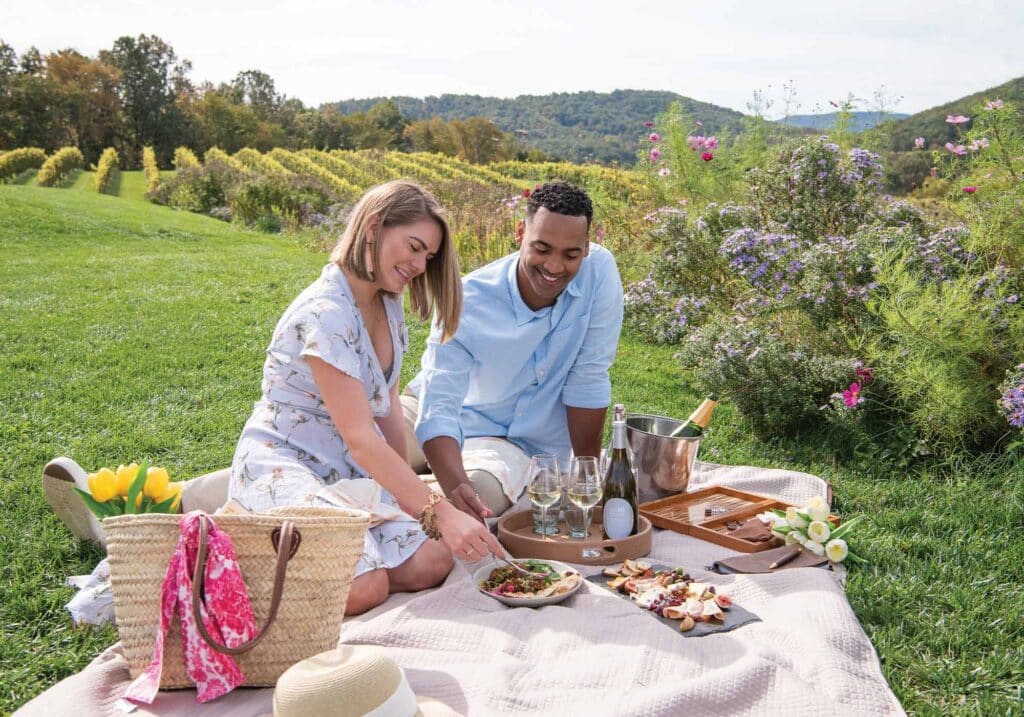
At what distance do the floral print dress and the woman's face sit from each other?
16 cm

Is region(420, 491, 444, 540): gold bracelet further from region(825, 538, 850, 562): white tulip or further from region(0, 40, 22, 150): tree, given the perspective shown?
region(0, 40, 22, 150): tree

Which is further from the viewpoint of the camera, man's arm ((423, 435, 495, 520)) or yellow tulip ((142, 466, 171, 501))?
man's arm ((423, 435, 495, 520))

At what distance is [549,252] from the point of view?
391 cm

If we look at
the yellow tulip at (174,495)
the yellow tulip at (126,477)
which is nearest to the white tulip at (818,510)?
the yellow tulip at (174,495)

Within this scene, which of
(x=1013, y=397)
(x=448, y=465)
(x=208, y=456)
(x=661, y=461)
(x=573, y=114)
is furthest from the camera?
(x=573, y=114)

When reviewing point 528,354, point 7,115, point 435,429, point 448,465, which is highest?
point 7,115

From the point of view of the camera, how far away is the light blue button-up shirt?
167 inches

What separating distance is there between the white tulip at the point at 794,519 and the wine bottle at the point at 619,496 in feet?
2.16

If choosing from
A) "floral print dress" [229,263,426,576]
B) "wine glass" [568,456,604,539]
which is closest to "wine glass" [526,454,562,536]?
"wine glass" [568,456,604,539]

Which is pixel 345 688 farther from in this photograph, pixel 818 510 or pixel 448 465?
pixel 818 510

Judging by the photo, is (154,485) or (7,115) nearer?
(154,485)

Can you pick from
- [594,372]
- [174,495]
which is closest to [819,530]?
[594,372]

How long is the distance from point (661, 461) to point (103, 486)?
8.22 ft

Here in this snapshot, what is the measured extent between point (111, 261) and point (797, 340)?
32.6 ft
